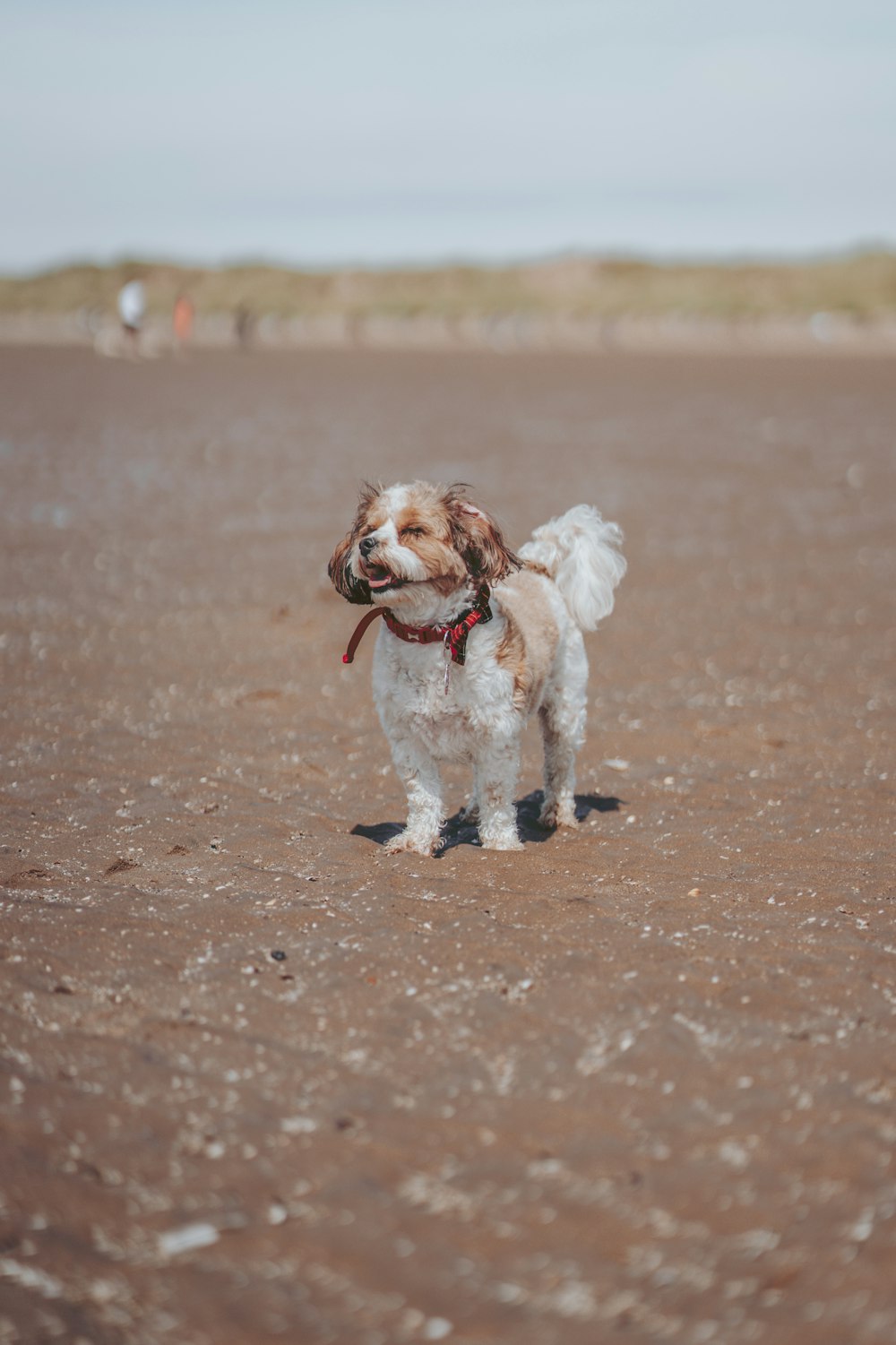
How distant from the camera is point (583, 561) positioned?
6.50 m

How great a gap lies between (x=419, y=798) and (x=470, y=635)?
77 cm

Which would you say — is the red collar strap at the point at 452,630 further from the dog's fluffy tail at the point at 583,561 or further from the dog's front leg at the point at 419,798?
the dog's fluffy tail at the point at 583,561

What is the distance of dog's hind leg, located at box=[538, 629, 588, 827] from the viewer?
657cm

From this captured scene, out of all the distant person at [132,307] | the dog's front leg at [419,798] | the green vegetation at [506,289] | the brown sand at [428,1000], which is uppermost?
the green vegetation at [506,289]

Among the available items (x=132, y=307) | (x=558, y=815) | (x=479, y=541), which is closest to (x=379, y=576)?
(x=479, y=541)

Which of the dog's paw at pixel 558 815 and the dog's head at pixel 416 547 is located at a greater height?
the dog's head at pixel 416 547

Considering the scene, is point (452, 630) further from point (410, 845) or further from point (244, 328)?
point (244, 328)

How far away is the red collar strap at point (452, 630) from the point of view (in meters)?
5.71

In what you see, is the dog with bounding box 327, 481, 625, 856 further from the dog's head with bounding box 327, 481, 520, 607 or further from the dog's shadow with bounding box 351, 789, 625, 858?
the dog's shadow with bounding box 351, 789, 625, 858

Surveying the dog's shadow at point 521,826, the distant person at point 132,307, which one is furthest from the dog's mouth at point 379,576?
the distant person at point 132,307

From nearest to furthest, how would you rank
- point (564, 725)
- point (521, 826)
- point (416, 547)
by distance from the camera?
1. point (416, 547)
2. point (564, 725)
3. point (521, 826)

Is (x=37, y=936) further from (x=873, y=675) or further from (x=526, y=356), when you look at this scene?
(x=526, y=356)

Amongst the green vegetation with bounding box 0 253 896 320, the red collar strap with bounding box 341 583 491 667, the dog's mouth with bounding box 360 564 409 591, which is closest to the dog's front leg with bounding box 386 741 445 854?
the red collar strap with bounding box 341 583 491 667

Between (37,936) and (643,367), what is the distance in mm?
37991
